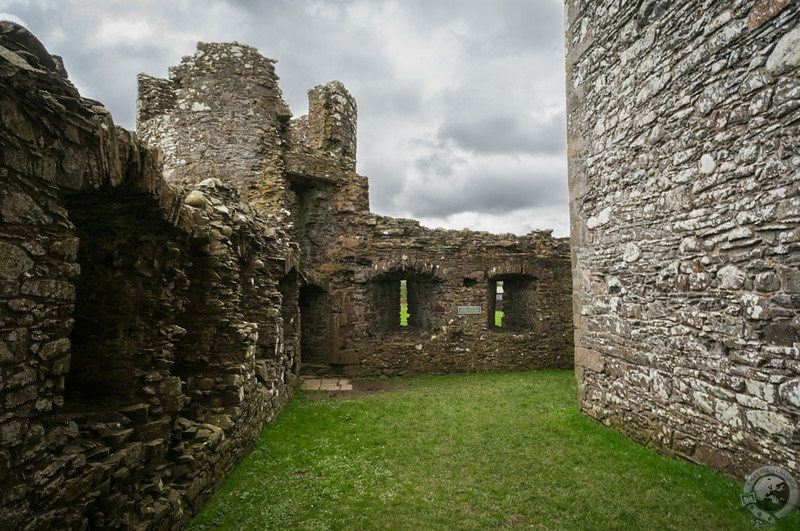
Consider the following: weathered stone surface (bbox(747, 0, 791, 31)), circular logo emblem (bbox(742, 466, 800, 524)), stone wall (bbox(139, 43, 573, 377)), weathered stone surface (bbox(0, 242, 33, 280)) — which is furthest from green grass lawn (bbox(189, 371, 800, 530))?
weathered stone surface (bbox(747, 0, 791, 31))

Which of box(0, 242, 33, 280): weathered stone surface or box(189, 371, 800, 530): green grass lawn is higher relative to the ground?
box(0, 242, 33, 280): weathered stone surface

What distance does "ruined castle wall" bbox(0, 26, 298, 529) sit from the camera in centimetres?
205

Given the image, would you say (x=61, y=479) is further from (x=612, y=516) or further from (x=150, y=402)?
(x=612, y=516)

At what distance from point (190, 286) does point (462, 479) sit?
3703 mm

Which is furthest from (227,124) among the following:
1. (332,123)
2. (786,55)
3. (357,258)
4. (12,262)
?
(786,55)

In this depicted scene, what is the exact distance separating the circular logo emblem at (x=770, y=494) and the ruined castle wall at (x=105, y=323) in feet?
15.8

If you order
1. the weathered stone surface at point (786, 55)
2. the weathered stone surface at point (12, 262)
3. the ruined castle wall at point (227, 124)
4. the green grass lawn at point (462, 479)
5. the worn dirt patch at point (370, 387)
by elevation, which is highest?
the ruined castle wall at point (227, 124)

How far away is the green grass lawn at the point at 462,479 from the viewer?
3.81 metres

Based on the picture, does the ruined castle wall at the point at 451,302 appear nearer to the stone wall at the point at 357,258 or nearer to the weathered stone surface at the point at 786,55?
the stone wall at the point at 357,258

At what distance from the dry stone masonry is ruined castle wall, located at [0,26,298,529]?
0.01 m

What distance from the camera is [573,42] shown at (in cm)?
670

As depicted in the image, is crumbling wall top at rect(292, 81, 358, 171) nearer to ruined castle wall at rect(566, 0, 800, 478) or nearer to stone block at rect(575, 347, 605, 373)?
ruined castle wall at rect(566, 0, 800, 478)

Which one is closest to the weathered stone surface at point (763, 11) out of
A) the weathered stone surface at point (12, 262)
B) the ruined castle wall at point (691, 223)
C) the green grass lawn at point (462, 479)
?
the ruined castle wall at point (691, 223)

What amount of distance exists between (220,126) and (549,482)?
996cm
